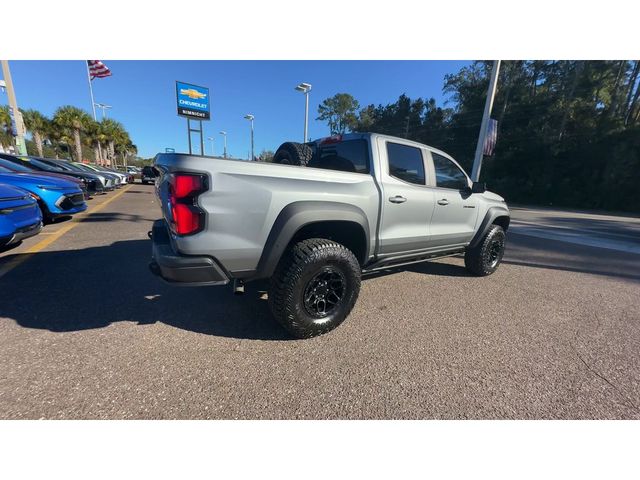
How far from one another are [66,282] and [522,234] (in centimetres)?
1039

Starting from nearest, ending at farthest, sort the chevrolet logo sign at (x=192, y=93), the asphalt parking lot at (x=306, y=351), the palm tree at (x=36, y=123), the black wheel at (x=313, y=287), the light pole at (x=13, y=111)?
the asphalt parking lot at (x=306, y=351)
the black wheel at (x=313, y=287)
the light pole at (x=13, y=111)
the chevrolet logo sign at (x=192, y=93)
the palm tree at (x=36, y=123)

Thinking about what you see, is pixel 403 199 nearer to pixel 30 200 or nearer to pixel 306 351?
pixel 306 351

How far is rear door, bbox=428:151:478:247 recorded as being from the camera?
3.41 metres

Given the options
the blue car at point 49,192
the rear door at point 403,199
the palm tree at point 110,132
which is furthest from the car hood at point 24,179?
the palm tree at point 110,132

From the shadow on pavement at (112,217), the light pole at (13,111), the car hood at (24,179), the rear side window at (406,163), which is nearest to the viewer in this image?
the rear side window at (406,163)

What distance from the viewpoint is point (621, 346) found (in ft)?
8.54

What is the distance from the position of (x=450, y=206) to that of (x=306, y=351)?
2547 mm

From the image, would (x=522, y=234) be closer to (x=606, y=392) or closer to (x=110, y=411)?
(x=606, y=392)

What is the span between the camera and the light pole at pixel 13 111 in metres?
11.6

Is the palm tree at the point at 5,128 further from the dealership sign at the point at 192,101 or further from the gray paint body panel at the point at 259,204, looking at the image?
the gray paint body panel at the point at 259,204

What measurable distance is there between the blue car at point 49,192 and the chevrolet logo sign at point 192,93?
18468 millimetres

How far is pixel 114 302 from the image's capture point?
286 cm

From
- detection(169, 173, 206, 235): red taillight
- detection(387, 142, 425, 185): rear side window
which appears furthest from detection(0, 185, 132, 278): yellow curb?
detection(387, 142, 425, 185): rear side window

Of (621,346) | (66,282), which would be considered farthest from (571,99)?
(66,282)
